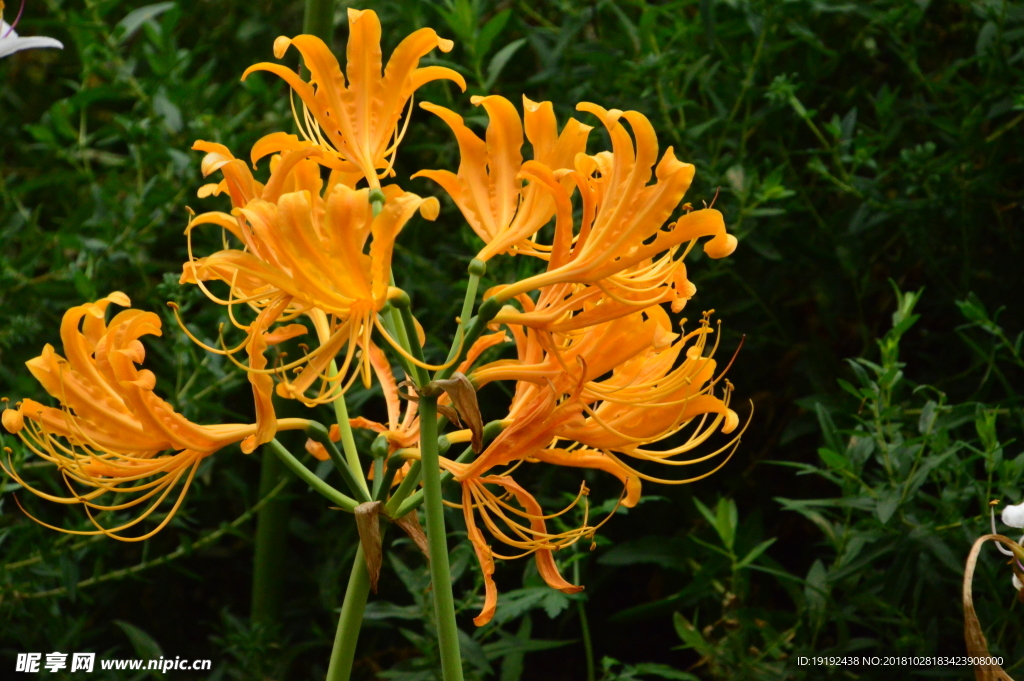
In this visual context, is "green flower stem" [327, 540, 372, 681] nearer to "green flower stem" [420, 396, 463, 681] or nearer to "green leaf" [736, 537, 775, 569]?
"green flower stem" [420, 396, 463, 681]

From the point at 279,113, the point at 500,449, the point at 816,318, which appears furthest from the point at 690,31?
the point at 500,449

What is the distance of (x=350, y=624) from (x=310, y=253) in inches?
13.3

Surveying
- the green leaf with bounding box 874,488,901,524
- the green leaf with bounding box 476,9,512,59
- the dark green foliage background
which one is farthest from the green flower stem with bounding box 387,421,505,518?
the green leaf with bounding box 476,9,512,59

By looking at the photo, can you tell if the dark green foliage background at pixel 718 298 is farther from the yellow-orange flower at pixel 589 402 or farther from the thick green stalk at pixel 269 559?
the yellow-orange flower at pixel 589 402

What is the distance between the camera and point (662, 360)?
0.97 meters

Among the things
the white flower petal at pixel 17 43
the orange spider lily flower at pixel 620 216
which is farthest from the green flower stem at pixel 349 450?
the white flower petal at pixel 17 43

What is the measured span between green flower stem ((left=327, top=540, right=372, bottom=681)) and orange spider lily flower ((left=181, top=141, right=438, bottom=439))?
17 centimetres

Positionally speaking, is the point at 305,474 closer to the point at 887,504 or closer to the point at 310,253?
the point at 310,253

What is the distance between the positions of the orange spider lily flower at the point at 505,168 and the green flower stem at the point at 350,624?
298 mm

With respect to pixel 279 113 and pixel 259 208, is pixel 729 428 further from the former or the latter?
pixel 279 113

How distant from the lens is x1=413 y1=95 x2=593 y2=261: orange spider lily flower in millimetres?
915

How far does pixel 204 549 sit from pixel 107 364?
2.88ft

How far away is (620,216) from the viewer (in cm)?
86

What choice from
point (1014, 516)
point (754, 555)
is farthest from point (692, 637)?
point (1014, 516)
